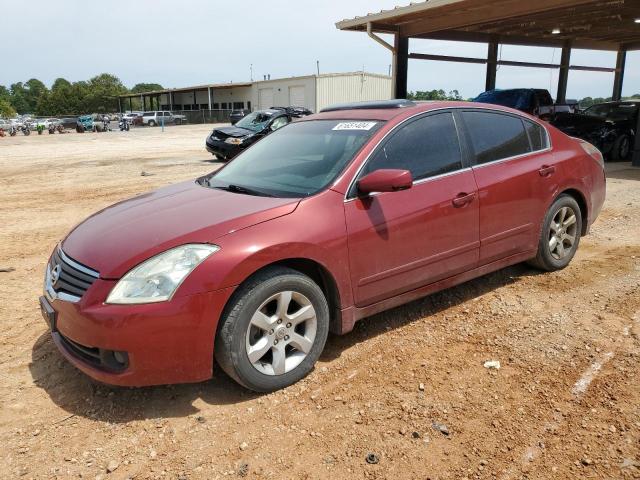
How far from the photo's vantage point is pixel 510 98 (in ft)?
47.1

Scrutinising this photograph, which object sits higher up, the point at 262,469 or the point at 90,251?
the point at 90,251

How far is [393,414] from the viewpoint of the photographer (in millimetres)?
2811

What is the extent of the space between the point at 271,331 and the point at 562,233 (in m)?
3.15

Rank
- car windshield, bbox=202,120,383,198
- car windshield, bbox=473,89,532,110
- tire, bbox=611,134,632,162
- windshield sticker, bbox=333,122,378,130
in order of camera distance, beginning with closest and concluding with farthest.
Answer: car windshield, bbox=202,120,383,198 → windshield sticker, bbox=333,122,378,130 → tire, bbox=611,134,632,162 → car windshield, bbox=473,89,532,110

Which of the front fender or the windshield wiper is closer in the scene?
the front fender

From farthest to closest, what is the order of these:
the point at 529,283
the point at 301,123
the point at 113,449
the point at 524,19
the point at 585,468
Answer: the point at 524,19
the point at 529,283
the point at 301,123
the point at 113,449
the point at 585,468

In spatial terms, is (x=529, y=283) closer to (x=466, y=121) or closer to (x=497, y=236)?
(x=497, y=236)

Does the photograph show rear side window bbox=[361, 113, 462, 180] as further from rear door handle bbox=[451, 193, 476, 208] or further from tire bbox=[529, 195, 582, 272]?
tire bbox=[529, 195, 582, 272]

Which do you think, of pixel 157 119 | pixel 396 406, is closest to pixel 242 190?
pixel 396 406

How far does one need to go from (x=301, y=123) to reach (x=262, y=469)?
9.15 feet

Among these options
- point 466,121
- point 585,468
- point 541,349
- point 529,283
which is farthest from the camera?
point 529,283

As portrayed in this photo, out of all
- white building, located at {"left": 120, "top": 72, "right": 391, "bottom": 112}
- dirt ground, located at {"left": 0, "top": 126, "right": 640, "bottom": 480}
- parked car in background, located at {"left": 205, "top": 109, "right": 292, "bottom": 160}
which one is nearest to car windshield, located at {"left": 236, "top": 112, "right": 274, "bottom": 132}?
parked car in background, located at {"left": 205, "top": 109, "right": 292, "bottom": 160}

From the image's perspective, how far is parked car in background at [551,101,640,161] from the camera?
12875 millimetres

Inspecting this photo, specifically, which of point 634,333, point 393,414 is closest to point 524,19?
point 634,333
